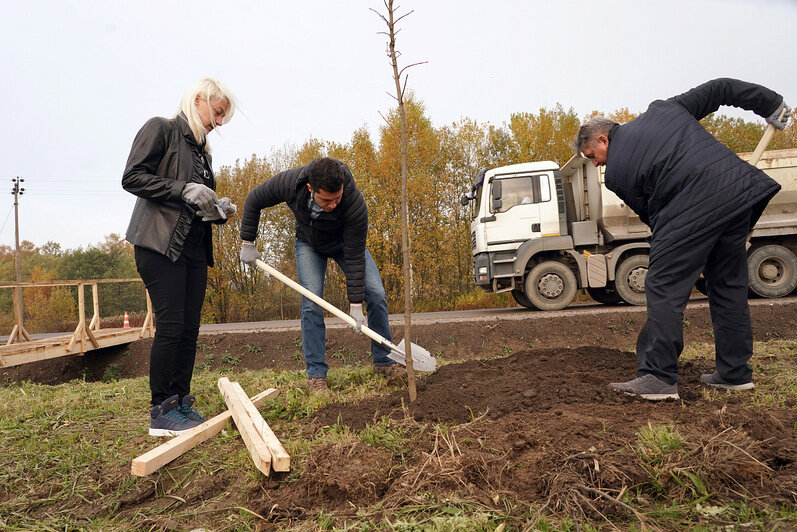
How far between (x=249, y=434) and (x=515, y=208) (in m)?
8.29

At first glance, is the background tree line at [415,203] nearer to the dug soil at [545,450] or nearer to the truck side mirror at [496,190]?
the truck side mirror at [496,190]

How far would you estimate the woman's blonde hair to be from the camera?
3041 millimetres

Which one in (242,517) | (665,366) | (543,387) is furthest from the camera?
(543,387)

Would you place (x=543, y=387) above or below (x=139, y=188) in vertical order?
below

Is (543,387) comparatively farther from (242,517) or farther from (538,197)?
(538,197)

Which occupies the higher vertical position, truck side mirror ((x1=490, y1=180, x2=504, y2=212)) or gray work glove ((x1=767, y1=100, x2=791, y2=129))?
truck side mirror ((x1=490, y1=180, x2=504, y2=212))

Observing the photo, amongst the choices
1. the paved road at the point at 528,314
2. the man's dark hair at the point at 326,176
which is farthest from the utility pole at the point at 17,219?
the man's dark hair at the point at 326,176

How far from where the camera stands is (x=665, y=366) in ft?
8.88

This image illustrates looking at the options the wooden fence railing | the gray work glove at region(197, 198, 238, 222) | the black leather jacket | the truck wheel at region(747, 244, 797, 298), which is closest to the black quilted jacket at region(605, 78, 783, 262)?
the gray work glove at region(197, 198, 238, 222)

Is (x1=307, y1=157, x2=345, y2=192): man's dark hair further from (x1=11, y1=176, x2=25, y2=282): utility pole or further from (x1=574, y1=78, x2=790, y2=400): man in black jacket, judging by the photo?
(x1=11, y1=176, x2=25, y2=282): utility pole

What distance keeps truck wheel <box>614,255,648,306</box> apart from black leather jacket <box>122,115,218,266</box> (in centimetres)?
854

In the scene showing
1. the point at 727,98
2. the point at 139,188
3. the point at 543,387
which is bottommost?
the point at 543,387

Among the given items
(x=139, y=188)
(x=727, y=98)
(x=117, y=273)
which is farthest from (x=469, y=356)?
(x=117, y=273)

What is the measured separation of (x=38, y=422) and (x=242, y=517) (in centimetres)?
227
